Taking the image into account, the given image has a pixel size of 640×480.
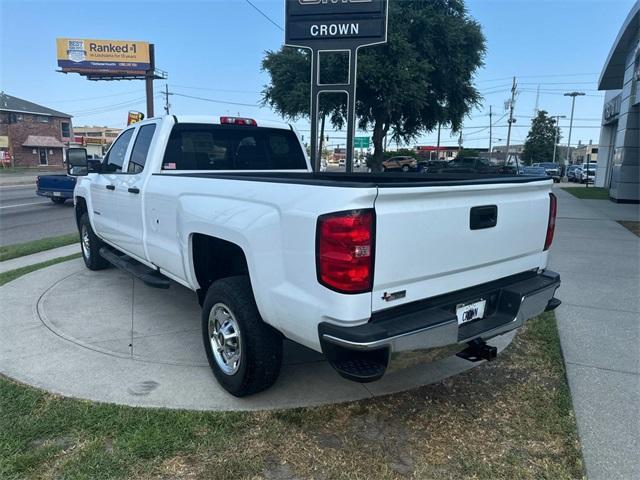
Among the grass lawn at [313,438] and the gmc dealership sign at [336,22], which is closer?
the grass lawn at [313,438]

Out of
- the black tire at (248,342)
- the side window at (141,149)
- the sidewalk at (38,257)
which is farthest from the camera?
the sidewalk at (38,257)

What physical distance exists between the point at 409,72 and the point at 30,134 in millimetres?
45533

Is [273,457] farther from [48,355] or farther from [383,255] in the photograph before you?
[48,355]

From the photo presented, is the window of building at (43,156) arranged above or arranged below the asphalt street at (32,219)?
above

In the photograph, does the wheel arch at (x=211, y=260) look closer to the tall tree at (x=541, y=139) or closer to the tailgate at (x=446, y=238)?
the tailgate at (x=446, y=238)

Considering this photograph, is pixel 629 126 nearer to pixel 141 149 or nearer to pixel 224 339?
pixel 141 149

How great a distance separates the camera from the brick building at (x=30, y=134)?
49844 mm

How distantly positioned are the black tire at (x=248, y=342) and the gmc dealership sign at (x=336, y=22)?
18.0ft

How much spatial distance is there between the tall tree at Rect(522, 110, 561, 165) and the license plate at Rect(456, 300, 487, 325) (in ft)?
273

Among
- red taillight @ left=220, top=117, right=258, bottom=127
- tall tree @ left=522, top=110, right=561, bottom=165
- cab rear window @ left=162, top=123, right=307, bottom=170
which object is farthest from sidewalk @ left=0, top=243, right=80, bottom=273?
tall tree @ left=522, top=110, right=561, bottom=165

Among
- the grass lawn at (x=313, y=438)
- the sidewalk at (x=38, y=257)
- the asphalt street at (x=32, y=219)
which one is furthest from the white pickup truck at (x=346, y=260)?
the asphalt street at (x=32, y=219)

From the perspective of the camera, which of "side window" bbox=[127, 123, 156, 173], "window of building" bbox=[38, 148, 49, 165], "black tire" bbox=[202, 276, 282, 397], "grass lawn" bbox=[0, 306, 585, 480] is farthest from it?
"window of building" bbox=[38, 148, 49, 165]

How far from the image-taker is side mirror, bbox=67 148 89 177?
19.9ft

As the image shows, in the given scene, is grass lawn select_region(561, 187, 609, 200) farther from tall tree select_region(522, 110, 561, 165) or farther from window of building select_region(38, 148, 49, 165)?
tall tree select_region(522, 110, 561, 165)
